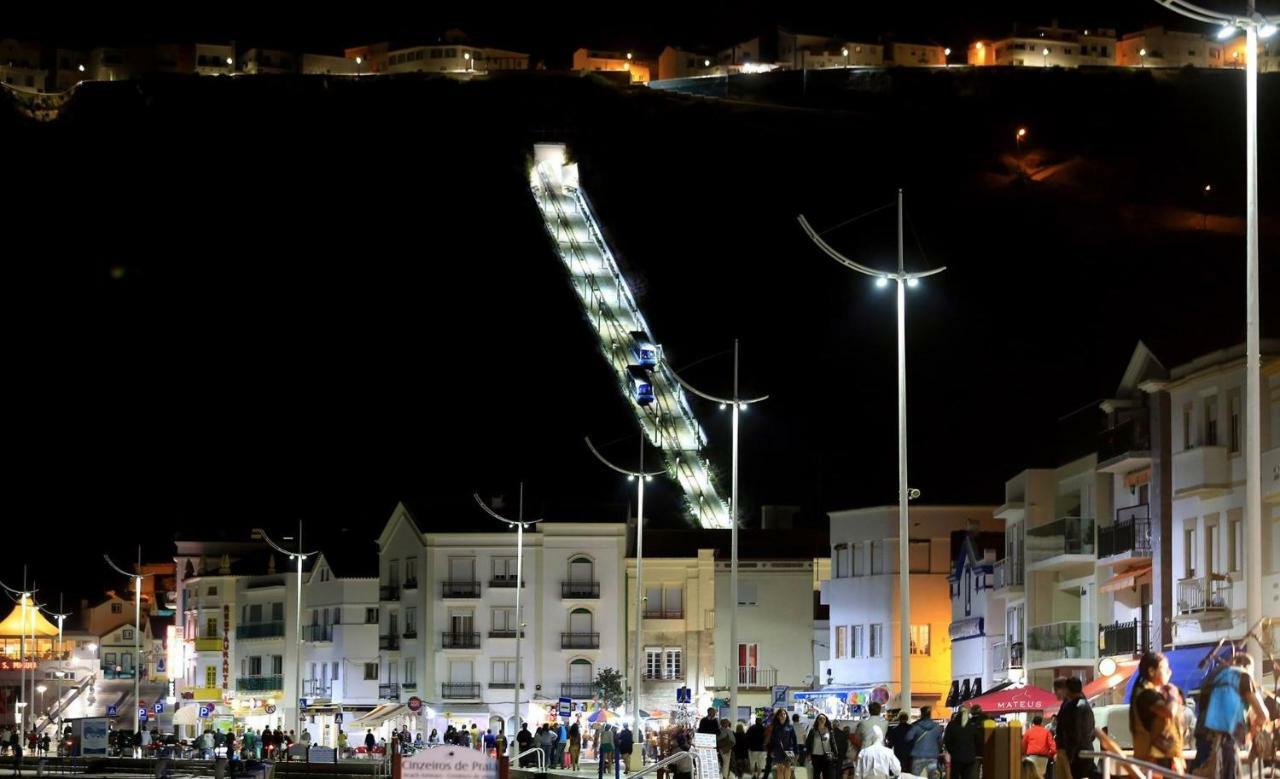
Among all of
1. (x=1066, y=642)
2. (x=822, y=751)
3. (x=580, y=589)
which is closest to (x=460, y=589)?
(x=580, y=589)

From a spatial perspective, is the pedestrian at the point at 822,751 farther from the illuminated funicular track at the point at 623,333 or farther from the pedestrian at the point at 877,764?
the illuminated funicular track at the point at 623,333

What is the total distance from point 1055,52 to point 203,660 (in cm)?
10961

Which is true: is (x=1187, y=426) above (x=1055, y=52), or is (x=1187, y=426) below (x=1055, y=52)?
below

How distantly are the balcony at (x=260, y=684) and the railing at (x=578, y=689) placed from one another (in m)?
17.9

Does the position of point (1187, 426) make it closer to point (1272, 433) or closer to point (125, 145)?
point (1272, 433)

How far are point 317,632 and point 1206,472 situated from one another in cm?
6176

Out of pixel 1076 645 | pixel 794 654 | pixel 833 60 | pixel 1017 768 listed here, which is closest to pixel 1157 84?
pixel 833 60

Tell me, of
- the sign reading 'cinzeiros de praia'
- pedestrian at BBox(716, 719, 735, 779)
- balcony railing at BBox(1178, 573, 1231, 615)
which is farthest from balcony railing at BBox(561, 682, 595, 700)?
the sign reading 'cinzeiros de praia'

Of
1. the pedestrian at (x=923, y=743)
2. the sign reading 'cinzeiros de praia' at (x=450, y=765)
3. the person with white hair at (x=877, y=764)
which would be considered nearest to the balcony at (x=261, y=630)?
the pedestrian at (x=923, y=743)

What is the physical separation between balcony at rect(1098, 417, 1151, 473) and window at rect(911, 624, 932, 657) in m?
21.6

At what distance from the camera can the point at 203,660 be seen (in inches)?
4131

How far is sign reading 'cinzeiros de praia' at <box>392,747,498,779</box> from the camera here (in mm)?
14820

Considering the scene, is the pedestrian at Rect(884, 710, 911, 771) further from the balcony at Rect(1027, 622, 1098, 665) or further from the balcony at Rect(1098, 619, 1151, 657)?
the balcony at Rect(1027, 622, 1098, 665)

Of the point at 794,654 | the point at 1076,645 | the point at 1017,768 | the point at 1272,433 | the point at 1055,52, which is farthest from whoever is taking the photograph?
the point at 1055,52
